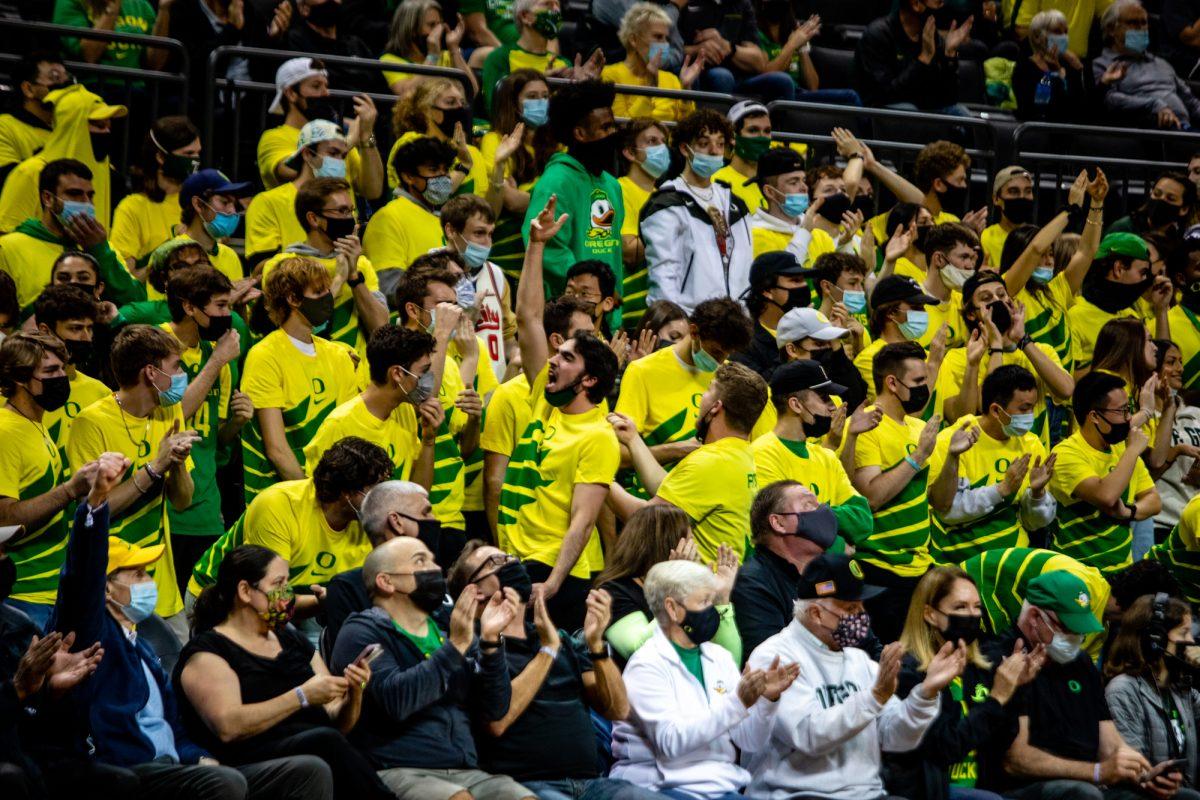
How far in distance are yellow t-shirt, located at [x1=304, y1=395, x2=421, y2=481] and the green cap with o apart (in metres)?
5.48

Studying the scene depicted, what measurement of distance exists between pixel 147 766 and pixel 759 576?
2.72 metres

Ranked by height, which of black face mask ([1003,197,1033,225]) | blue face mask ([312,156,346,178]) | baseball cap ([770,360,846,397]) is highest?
blue face mask ([312,156,346,178])

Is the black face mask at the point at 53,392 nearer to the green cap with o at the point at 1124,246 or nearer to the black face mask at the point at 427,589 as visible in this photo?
the black face mask at the point at 427,589

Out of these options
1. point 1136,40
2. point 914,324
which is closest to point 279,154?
point 914,324

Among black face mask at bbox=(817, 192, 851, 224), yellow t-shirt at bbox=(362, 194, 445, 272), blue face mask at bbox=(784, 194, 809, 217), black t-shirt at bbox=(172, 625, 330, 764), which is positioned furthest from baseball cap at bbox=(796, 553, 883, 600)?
black face mask at bbox=(817, 192, 851, 224)

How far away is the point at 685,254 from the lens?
34.9 ft

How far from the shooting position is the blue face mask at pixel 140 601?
6.94 m

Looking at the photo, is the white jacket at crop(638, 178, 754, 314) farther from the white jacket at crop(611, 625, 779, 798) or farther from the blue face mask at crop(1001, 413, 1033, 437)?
the white jacket at crop(611, 625, 779, 798)

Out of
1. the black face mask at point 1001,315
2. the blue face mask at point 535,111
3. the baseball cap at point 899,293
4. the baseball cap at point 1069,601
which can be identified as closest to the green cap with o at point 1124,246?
the black face mask at point 1001,315

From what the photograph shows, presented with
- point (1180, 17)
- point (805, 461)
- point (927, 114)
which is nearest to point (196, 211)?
point (805, 461)

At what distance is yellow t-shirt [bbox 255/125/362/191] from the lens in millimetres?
10602

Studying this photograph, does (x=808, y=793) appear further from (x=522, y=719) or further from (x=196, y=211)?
(x=196, y=211)

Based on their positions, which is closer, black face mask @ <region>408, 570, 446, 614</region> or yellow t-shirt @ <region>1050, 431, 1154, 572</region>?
black face mask @ <region>408, 570, 446, 614</region>

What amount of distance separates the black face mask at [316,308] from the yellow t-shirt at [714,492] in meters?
1.82
